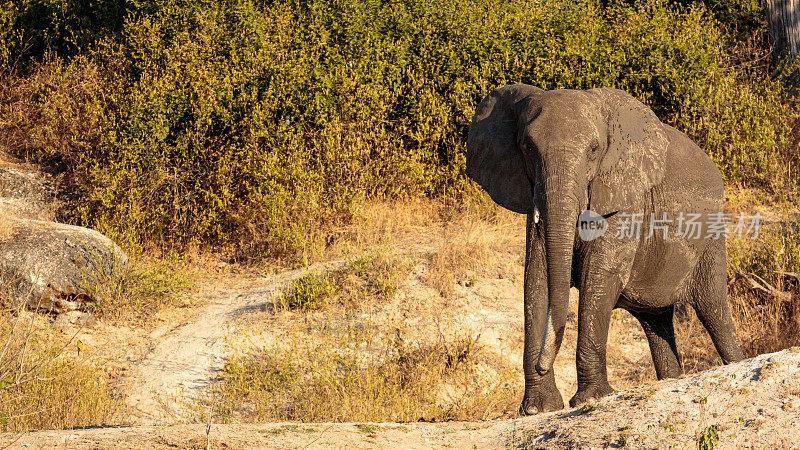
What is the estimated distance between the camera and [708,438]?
188 inches

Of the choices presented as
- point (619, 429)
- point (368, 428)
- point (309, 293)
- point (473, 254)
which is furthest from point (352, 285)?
point (619, 429)

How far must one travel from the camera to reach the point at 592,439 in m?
5.14

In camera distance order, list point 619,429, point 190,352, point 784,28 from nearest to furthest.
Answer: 1. point 619,429
2. point 190,352
3. point 784,28

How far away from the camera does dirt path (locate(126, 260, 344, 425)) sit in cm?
848

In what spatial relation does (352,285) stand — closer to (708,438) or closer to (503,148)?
(503,148)

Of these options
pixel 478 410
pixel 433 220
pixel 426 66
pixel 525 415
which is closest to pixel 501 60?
pixel 426 66

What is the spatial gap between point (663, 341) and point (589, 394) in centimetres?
147

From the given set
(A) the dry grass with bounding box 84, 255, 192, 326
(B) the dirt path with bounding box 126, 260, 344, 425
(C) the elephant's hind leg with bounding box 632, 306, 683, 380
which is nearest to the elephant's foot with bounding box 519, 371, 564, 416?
(C) the elephant's hind leg with bounding box 632, 306, 683, 380

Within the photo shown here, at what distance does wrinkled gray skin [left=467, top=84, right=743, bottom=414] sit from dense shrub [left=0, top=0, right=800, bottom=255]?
229 inches

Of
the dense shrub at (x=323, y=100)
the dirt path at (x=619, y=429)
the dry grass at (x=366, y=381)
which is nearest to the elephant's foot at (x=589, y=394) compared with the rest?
the dirt path at (x=619, y=429)

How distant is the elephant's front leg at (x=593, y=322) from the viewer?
6449 millimetres

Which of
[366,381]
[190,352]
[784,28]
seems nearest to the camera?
[366,381]

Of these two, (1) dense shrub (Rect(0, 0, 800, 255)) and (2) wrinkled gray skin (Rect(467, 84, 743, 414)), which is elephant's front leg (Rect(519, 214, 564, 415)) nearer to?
(2) wrinkled gray skin (Rect(467, 84, 743, 414))

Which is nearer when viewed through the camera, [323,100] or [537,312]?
[537,312]
